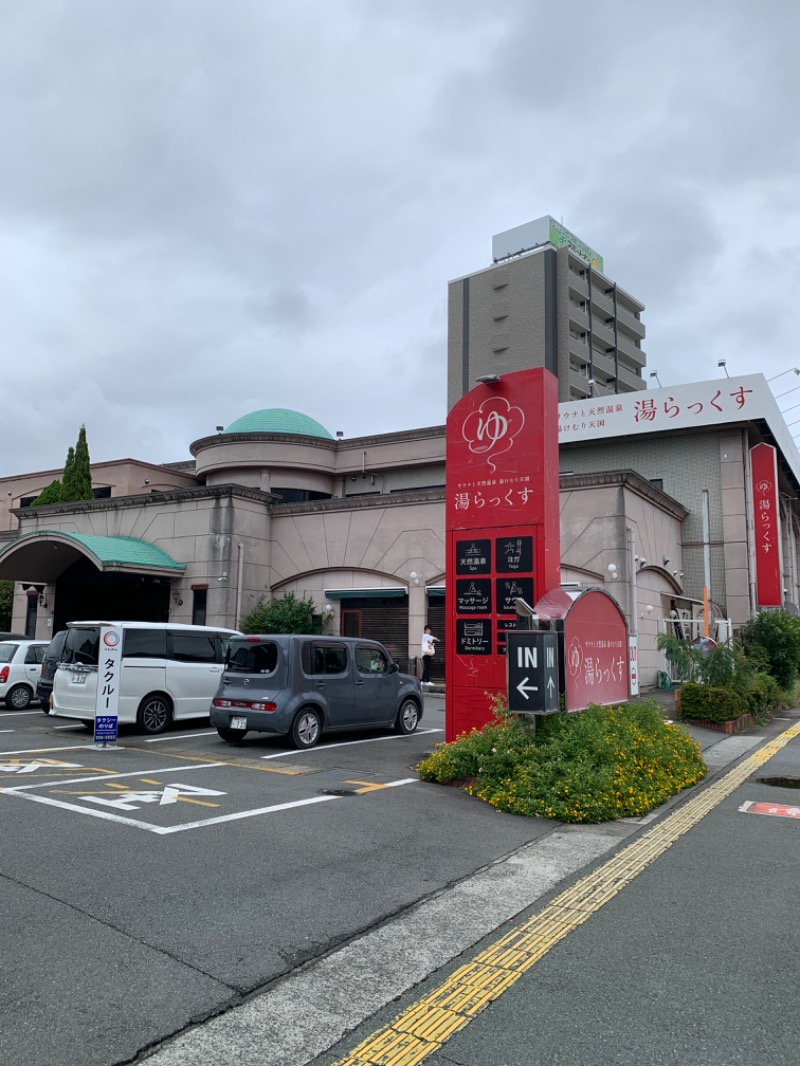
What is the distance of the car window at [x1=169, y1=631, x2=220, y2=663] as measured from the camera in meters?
14.8

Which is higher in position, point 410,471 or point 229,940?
point 410,471

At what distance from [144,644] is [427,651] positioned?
9.55 metres

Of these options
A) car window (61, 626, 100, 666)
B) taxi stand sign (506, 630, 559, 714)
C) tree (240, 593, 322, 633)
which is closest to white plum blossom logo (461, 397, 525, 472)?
taxi stand sign (506, 630, 559, 714)

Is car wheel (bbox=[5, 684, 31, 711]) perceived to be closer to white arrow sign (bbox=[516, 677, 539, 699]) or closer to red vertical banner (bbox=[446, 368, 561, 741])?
red vertical banner (bbox=[446, 368, 561, 741])

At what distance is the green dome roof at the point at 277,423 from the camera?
1470 inches

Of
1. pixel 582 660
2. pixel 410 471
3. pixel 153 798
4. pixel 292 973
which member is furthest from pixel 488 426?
pixel 410 471

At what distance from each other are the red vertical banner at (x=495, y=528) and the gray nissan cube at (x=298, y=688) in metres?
2.32

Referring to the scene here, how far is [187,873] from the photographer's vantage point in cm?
589

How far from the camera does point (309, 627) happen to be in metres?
24.9

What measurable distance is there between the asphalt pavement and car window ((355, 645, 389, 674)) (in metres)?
6.85

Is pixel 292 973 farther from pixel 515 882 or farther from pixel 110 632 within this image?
pixel 110 632

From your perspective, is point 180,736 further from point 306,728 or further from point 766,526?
point 766,526

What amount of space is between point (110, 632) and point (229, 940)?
340 inches

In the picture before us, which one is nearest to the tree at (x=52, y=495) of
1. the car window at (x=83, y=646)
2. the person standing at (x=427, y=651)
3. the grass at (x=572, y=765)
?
the person standing at (x=427, y=651)
